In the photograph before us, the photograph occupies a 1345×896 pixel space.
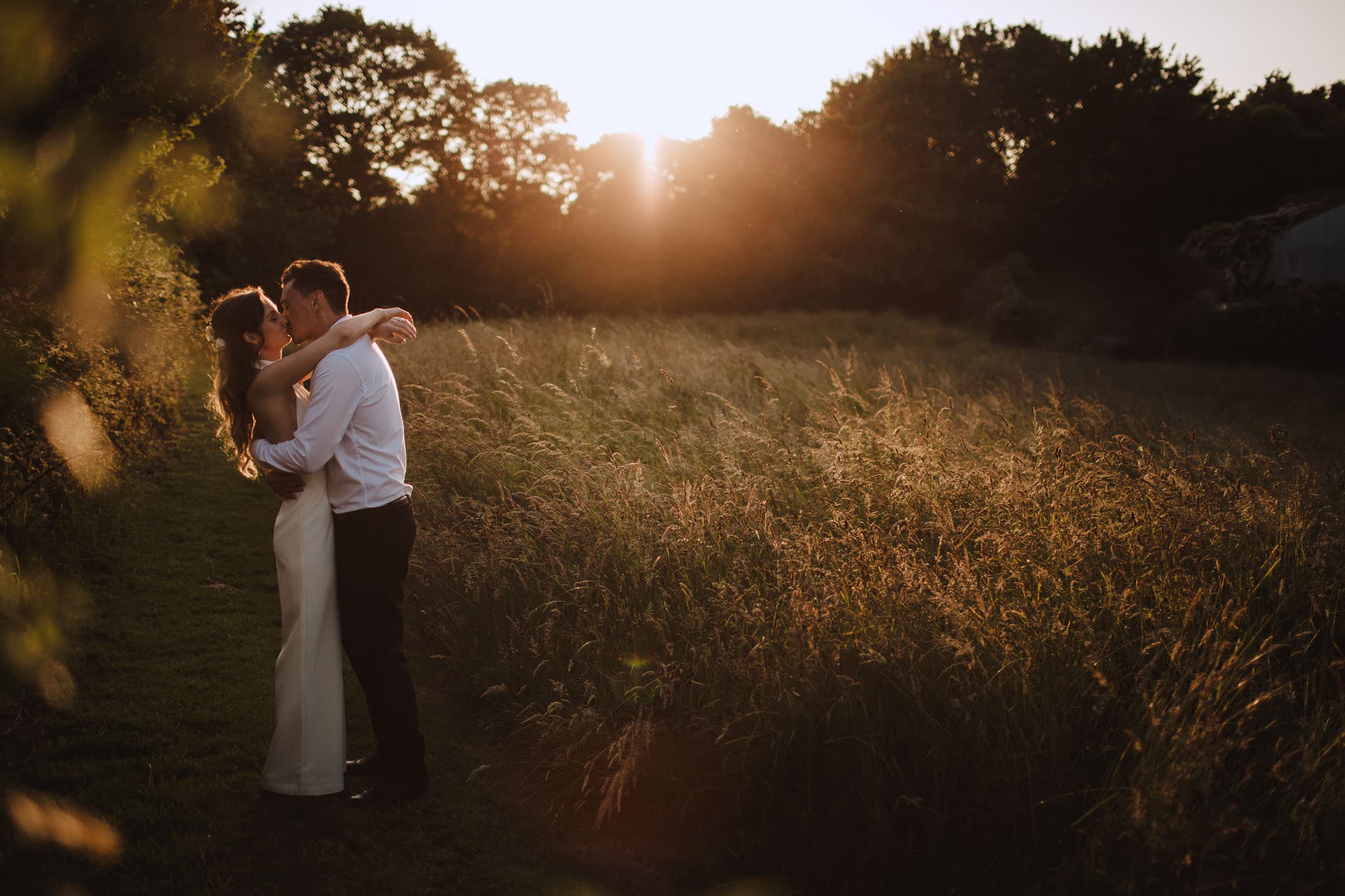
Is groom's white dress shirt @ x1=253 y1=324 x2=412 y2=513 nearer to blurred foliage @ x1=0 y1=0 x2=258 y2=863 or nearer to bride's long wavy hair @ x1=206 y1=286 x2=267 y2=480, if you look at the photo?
bride's long wavy hair @ x1=206 y1=286 x2=267 y2=480

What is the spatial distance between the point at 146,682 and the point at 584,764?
8.91 feet

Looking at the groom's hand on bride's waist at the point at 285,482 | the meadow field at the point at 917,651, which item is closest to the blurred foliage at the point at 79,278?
the groom's hand on bride's waist at the point at 285,482

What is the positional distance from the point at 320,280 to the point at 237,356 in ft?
1.59

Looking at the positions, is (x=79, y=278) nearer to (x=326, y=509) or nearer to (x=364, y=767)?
(x=326, y=509)

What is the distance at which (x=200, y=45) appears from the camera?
13.1m

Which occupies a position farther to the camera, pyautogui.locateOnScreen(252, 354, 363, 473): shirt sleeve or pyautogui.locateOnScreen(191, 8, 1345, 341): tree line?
pyautogui.locateOnScreen(191, 8, 1345, 341): tree line

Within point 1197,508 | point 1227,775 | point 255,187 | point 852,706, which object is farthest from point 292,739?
point 255,187

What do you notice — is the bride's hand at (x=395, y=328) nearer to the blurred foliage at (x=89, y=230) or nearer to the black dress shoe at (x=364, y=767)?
the black dress shoe at (x=364, y=767)

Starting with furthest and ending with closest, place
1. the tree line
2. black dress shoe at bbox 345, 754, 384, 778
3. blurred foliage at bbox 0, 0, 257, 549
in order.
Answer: the tree line < blurred foliage at bbox 0, 0, 257, 549 < black dress shoe at bbox 345, 754, 384, 778

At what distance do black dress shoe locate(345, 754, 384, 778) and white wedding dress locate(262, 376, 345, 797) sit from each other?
0.82 feet

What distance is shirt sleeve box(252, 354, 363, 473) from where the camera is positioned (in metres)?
3.28

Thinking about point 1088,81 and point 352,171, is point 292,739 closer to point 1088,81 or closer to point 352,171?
point 352,171

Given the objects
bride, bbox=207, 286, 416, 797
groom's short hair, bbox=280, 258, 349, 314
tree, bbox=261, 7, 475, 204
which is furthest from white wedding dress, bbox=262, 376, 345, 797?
tree, bbox=261, 7, 475, 204

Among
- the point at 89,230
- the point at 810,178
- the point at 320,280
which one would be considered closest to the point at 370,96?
the point at 810,178
